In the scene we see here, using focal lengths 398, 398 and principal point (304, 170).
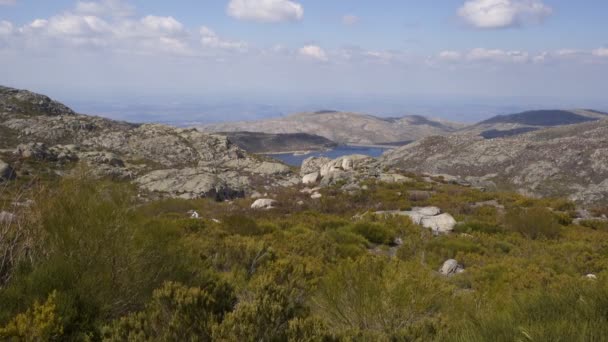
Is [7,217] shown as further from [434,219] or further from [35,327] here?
[434,219]

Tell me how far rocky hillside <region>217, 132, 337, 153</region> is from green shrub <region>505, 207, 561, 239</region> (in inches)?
3412

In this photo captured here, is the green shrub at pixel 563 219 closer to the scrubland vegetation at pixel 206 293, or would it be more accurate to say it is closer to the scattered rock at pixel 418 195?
the scattered rock at pixel 418 195

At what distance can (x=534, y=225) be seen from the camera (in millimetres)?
14117

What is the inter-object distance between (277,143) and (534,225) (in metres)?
98.3

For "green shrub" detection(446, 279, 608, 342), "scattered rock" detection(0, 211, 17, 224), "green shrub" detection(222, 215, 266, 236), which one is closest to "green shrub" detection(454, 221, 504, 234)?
"green shrub" detection(222, 215, 266, 236)

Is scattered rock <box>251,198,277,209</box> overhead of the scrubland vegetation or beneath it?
beneath

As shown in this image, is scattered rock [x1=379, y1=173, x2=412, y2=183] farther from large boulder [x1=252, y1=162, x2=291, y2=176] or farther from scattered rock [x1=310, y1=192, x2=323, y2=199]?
large boulder [x1=252, y1=162, x2=291, y2=176]

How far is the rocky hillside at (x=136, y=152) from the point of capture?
3122 centimetres

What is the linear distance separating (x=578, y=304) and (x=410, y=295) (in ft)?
5.67

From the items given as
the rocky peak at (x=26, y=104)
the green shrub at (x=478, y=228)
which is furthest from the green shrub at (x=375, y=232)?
the rocky peak at (x=26, y=104)

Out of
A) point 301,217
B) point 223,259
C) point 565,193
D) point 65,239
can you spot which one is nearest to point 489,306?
point 223,259

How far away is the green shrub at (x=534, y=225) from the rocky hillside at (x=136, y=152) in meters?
19.9

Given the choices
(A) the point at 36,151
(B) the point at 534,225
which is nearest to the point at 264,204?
(B) the point at 534,225

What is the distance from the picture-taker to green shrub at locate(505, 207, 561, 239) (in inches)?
547
